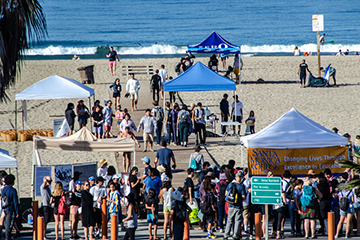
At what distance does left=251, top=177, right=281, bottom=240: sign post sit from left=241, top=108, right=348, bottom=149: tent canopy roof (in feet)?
8.94

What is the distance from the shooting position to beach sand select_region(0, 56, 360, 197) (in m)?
16.5

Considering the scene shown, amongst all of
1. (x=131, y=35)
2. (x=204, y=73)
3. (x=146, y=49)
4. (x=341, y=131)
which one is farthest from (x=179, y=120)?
(x=131, y=35)

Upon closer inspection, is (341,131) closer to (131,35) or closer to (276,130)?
(276,130)

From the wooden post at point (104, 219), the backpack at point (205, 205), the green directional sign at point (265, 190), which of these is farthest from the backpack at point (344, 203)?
the wooden post at point (104, 219)

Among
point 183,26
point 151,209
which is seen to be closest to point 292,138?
point 151,209

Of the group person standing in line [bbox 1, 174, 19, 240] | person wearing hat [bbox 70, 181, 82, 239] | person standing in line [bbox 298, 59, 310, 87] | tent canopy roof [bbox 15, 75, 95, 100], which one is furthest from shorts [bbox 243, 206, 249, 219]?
person standing in line [bbox 298, 59, 310, 87]

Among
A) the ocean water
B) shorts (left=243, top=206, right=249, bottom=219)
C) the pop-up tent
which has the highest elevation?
the ocean water

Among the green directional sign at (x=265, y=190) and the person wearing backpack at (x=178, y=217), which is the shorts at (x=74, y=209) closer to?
the person wearing backpack at (x=178, y=217)

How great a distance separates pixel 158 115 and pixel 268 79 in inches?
661

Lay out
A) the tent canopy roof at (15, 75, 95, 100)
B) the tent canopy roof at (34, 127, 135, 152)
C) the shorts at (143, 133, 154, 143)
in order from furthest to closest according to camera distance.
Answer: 1. the tent canopy roof at (15, 75, 95, 100)
2. the shorts at (143, 133, 154, 143)
3. the tent canopy roof at (34, 127, 135, 152)

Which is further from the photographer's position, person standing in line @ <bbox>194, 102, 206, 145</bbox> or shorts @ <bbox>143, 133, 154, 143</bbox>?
person standing in line @ <bbox>194, 102, 206, 145</bbox>

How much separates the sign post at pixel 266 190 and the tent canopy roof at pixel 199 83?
774 centimetres

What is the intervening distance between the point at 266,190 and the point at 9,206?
4864mm

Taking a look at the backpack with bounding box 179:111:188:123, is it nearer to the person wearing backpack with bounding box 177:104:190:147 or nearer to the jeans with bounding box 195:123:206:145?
the person wearing backpack with bounding box 177:104:190:147
